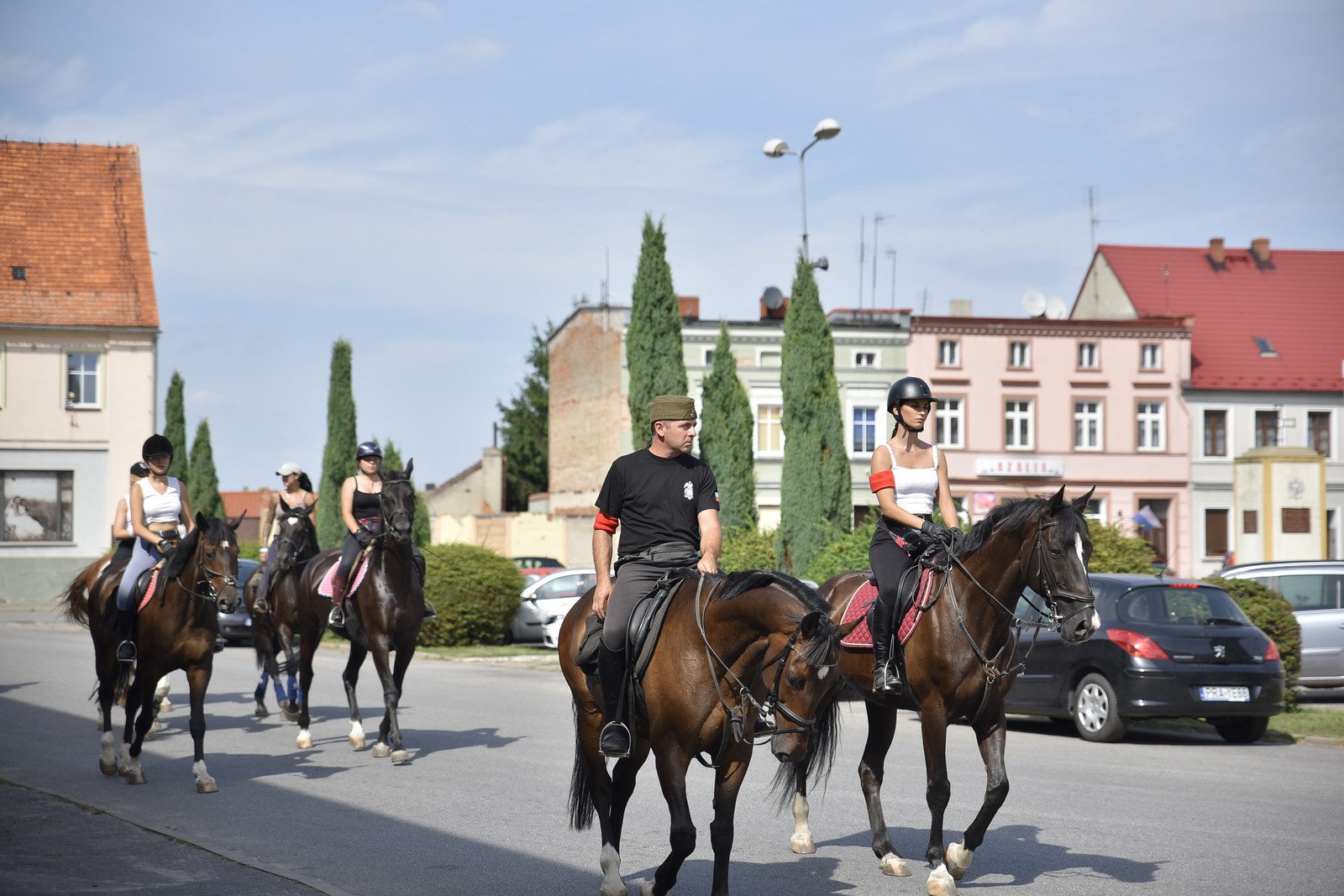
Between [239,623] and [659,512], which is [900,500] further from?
[239,623]

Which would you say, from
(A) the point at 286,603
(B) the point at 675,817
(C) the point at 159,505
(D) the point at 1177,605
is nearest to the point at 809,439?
(D) the point at 1177,605

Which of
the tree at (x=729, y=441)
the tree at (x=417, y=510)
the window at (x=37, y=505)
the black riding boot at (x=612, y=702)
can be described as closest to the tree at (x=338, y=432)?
the tree at (x=417, y=510)

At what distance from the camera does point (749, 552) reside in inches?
1316

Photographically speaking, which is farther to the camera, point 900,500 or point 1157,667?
point 1157,667

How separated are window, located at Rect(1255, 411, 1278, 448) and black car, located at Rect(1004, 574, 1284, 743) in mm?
45592

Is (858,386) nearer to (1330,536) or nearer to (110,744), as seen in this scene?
(1330,536)

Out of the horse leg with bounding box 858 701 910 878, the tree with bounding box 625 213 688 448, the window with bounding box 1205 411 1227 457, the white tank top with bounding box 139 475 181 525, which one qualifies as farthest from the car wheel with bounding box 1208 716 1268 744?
the window with bounding box 1205 411 1227 457

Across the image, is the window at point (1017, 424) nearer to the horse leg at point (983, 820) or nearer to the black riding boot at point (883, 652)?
the black riding boot at point (883, 652)

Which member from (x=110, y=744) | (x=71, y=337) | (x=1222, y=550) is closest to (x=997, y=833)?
(x=110, y=744)

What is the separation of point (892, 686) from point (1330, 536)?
53.8m

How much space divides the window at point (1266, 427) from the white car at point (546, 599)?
1481 inches

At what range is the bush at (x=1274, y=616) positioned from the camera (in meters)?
16.9

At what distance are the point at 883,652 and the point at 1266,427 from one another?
54.5 meters

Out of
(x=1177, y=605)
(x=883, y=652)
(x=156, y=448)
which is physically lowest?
(x=1177, y=605)
